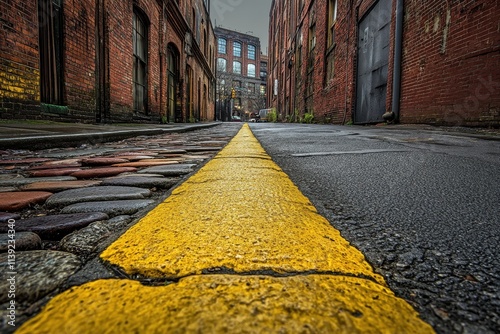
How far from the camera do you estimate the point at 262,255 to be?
1.65ft

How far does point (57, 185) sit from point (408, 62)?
22.8ft

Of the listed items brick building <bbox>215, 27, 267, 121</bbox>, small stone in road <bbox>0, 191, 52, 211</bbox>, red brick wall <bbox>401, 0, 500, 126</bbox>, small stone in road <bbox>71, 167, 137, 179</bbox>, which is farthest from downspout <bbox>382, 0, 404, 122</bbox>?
brick building <bbox>215, 27, 267, 121</bbox>

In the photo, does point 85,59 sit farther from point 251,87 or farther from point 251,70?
point 251,70

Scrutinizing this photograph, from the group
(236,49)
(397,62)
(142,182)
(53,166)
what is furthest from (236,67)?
(142,182)

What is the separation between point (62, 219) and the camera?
0.76 m

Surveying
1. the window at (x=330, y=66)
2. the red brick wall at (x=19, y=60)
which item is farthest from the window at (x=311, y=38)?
the red brick wall at (x=19, y=60)

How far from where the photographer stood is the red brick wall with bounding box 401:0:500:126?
429 centimetres

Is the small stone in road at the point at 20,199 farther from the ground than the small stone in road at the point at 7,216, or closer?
farther from the ground

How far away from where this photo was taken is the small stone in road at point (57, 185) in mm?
1149

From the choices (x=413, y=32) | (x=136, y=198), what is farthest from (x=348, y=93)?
(x=136, y=198)

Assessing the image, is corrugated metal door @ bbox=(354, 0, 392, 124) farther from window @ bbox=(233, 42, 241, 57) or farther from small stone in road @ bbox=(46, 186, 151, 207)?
window @ bbox=(233, 42, 241, 57)

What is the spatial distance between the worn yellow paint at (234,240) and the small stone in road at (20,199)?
0.47 m

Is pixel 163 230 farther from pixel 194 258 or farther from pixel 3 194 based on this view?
pixel 3 194

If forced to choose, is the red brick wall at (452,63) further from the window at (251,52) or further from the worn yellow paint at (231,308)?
the window at (251,52)
